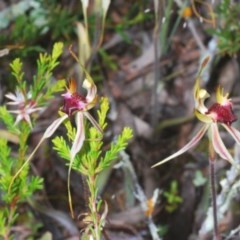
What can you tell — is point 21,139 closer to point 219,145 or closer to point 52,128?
point 52,128

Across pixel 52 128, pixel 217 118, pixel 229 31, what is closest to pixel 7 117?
pixel 52 128

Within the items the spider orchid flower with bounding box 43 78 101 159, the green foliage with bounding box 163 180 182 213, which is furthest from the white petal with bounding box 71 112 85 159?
the green foliage with bounding box 163 180 182 213

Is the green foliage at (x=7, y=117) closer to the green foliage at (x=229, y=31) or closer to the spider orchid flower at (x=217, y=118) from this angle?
the spider orchid flower at (x=217, y=118)

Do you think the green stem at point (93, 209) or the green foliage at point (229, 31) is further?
the green foliage at point (229, 31)

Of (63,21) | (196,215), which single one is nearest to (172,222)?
(196,215)

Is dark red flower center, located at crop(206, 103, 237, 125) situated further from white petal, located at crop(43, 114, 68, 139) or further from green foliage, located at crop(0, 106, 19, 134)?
green foliage, located at crop(0, 106, 19, 134)

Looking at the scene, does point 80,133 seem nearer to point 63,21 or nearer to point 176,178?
point 176,178

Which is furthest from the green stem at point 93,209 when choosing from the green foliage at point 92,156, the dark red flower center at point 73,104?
the dark red flower center at point 73,104
